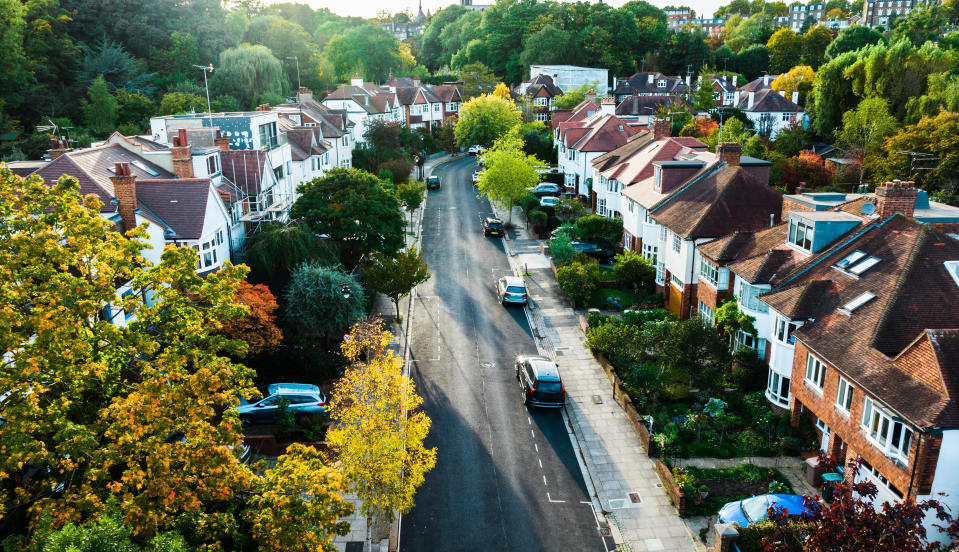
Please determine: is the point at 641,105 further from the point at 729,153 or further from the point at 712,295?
the point at 712,295

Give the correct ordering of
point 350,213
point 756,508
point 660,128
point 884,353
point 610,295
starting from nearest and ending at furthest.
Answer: point 756,508
point 884,353
point 350,213
point 610,295
point 660,128

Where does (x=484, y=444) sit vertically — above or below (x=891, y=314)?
below

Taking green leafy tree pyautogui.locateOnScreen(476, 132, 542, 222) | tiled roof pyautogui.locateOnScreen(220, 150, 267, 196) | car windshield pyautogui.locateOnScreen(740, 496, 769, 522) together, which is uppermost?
tiled roof pyautogui.locateOnScreen(220, 150, 267, 196)

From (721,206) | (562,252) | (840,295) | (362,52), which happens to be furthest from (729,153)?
(362,52)

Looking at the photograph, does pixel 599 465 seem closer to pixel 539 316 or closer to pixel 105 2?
pixel 539 316

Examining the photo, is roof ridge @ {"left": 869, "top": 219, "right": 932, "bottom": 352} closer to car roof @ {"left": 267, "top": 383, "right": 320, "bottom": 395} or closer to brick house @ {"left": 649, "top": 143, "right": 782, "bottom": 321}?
brick house @ {"left": 649, "top": 143, "right": 782, "bottom": 321}

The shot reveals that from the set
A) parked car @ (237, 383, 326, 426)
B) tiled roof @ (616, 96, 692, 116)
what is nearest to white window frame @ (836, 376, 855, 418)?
parked car @ (237, 383, 326, 426)

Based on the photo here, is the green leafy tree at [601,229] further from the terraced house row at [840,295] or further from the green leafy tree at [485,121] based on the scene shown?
the green leafy tree at [485,121]
